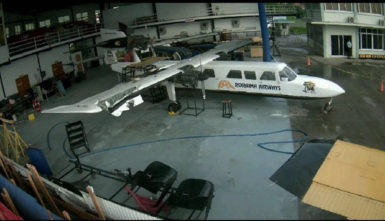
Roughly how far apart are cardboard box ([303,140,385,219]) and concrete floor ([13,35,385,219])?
1.97m

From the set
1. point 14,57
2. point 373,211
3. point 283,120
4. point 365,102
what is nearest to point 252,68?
point 283,120

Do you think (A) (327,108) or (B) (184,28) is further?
(B) (184,28)

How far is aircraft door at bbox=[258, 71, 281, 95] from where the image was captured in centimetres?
2036

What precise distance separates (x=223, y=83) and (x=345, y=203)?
14146 millimetres

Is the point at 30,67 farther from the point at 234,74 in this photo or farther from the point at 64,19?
the point at 234,74

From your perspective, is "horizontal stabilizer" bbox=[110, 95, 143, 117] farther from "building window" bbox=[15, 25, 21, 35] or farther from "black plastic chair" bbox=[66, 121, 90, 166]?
"building window" bbox=[15, 25, 21, 35]

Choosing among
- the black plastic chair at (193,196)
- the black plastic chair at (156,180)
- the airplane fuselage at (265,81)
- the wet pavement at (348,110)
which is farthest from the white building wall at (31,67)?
Answer: the wet pavement at (348,110)

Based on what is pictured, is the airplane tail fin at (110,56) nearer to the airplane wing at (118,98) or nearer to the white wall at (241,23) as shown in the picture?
the airplane wing at (118,98)

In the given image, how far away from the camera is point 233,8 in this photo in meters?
41.4

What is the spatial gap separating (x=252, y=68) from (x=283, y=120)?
12.9 feet

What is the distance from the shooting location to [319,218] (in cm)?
1106

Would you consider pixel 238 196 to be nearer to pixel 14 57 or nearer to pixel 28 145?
pixel 28 145

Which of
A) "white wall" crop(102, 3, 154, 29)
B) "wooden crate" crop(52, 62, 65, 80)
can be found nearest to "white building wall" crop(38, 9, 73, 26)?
"white wall" crop(102, 3, 154, 29)

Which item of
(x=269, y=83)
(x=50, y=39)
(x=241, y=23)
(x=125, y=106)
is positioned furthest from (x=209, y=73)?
(x=241, y=23)
